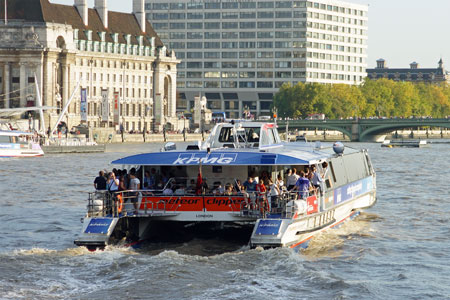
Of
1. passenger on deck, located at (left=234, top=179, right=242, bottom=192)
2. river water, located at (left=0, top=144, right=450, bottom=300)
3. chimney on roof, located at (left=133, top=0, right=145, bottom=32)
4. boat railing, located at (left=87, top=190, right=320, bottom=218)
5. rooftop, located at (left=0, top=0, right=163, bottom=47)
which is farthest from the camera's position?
chimney on roof, located at (left=133, top=0, right=145, bottom=32)

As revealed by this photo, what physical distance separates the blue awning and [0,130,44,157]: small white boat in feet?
215

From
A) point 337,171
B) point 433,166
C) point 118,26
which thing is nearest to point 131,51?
point 118,26

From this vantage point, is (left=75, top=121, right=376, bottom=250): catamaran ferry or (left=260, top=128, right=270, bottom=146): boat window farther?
(left=260, top=128, right=270, bottom=146): boat window

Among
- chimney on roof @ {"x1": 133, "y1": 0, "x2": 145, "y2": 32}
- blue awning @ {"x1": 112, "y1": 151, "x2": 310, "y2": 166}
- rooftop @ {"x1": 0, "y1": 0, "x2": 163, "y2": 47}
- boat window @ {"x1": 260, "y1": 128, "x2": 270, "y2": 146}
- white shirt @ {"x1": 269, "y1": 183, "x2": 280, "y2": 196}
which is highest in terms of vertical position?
chimney on roof @ {"x1": 133, "y1": 0, "x2": 145, "y2": 32}

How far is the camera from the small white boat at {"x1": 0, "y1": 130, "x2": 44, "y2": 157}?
96250mm

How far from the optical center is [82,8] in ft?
543

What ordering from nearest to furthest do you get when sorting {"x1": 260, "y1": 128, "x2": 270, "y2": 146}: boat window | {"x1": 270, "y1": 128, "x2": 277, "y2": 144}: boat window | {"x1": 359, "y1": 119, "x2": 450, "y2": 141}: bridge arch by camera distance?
1. {"x1": 260, "y1": 128, "x2": 270, "y2": 146}: boat window
2. {"x1": 270, "y1": 128, "x2": 277, "y2": 144}: boat window
3. {"x1": 359, "y1": 119, "x2": 450, "y2": 141}: bridge arch

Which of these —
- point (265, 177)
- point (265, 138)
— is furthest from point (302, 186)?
point (265, 138)

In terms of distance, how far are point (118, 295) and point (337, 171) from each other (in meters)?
13.1

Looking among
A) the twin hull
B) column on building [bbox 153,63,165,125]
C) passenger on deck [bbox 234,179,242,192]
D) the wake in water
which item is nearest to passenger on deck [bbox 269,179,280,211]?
the twin hull

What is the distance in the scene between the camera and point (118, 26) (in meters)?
176

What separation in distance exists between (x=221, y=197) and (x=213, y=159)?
53.5 inches

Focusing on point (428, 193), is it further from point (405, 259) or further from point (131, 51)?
point (131, 51)

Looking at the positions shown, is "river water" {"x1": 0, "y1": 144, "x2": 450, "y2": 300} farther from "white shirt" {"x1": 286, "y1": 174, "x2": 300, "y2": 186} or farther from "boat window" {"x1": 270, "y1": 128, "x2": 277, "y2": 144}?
"boat window" {"x1": 270, "y1": 128, "x2": 277, "y2": 144}
